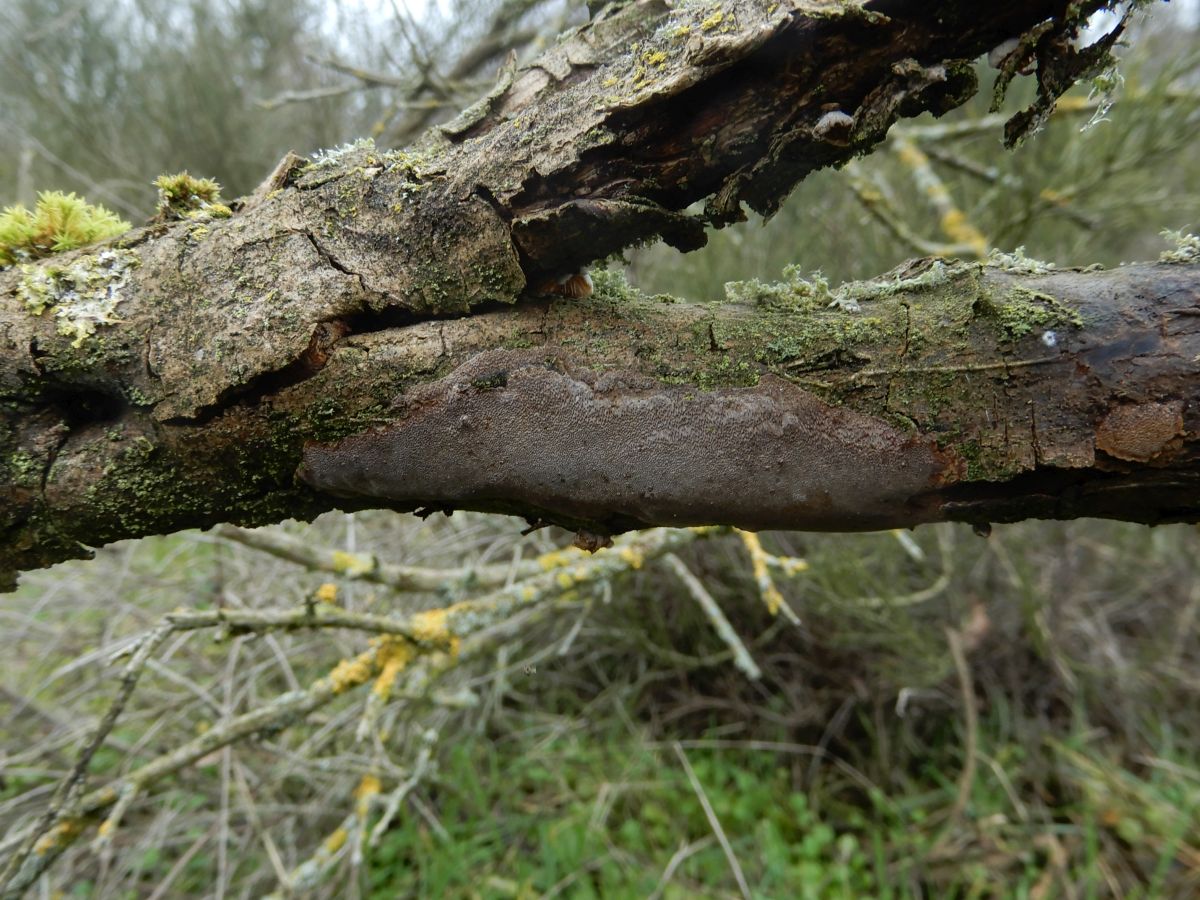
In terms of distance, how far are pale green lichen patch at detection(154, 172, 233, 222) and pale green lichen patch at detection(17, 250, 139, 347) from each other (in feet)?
0.29

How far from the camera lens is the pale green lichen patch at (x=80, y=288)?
98 cm

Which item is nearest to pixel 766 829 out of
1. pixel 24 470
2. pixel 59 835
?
pixel 59 835

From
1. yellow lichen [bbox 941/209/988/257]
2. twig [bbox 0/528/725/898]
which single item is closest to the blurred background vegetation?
yellow lichen [bbox 941/209/988/257]

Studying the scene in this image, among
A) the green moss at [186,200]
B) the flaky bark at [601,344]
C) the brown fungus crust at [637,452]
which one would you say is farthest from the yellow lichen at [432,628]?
the green moss at [186,200]

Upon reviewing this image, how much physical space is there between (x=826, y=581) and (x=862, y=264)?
177 centimetres

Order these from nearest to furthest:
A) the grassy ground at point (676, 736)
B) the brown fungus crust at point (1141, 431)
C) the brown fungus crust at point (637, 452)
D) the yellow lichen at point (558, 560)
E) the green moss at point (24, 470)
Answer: the brown fungus crust at point (1141, 431) → the brown fungus crust at point (637, 452) → the green moss at point (24, 470) → the yellow lichen at point (558, 560) → the grassy ground at point (676, 736)

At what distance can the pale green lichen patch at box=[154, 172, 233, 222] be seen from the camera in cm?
102

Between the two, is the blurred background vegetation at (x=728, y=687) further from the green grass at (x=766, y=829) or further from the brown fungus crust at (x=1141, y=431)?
the brown fungus crust at (x=1141, y=431)

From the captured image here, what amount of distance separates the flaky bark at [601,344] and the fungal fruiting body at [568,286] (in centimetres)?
3

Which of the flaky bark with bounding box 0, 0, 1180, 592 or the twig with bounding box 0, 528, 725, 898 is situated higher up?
the flaky bark with bounding box 0, 0, 1180, 592

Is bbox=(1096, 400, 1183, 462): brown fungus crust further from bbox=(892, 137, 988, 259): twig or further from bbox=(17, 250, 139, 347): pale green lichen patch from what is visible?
bbox=(892, 137, 988, 259): twig

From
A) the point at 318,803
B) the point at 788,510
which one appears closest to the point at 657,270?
the point at 318,803

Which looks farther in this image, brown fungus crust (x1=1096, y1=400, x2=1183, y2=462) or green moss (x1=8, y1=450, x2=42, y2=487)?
green moss (x1=8, y1=450, x2=42, y2=487)

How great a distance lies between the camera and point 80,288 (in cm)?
99
